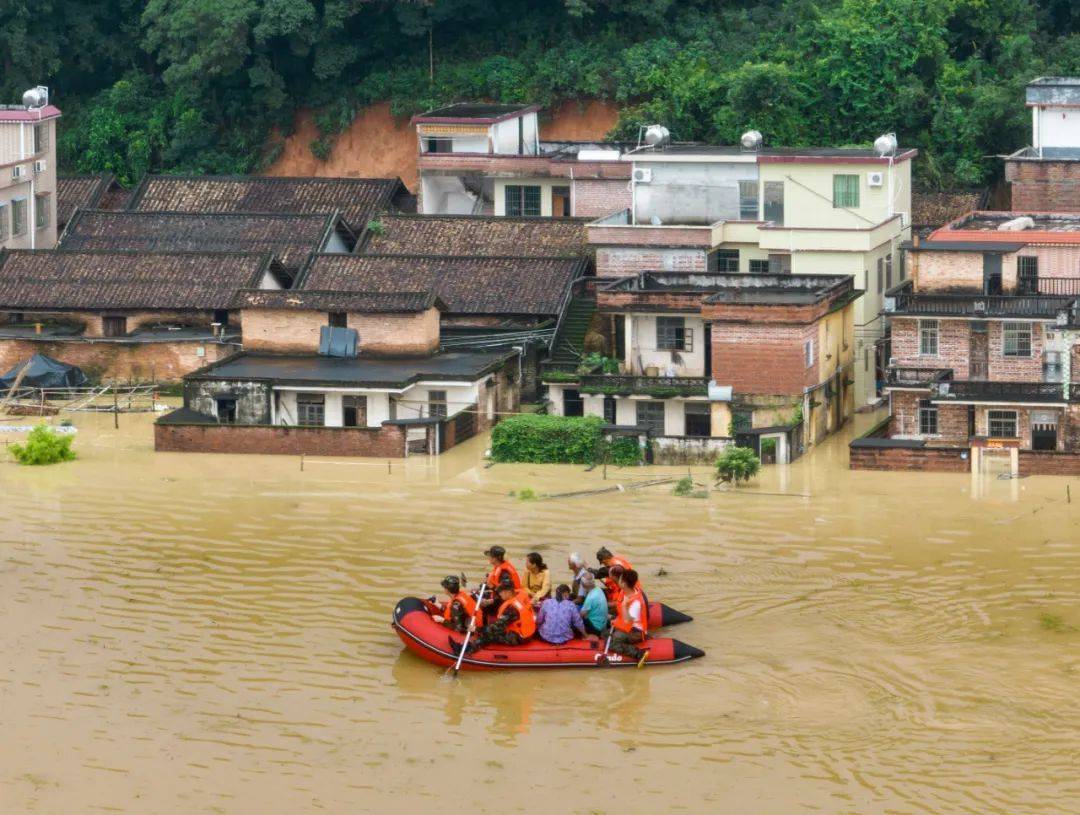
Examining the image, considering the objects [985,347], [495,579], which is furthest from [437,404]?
[495,579]

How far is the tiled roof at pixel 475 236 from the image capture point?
219 feet

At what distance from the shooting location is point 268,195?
74062mm

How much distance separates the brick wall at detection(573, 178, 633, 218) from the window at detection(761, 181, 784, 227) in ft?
17.3

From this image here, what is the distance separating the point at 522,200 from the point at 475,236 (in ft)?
14.0

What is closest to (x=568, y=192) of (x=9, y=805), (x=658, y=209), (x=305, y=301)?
(x=658, y=209)

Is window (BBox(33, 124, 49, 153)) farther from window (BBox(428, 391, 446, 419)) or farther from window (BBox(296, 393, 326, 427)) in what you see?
window (BBox(428, 391, 446, 419))

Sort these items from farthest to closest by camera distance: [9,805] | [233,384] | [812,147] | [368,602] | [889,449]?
[812,147], [233,384], [889,449], [368,602], [9,805]

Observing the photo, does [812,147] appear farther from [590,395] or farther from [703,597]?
[703,597]

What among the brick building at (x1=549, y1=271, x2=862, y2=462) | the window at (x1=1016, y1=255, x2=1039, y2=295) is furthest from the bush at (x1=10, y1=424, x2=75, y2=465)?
the window at (x1=1016, y1=255, x2=1039, y2=295)

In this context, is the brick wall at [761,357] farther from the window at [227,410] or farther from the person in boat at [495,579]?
the person in boat at [495,579]

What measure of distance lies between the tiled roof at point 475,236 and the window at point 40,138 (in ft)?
36.1

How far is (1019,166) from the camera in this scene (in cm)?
6631

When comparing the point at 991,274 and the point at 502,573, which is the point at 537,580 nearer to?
the point at 502,573

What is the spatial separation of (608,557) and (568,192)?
3071cm
